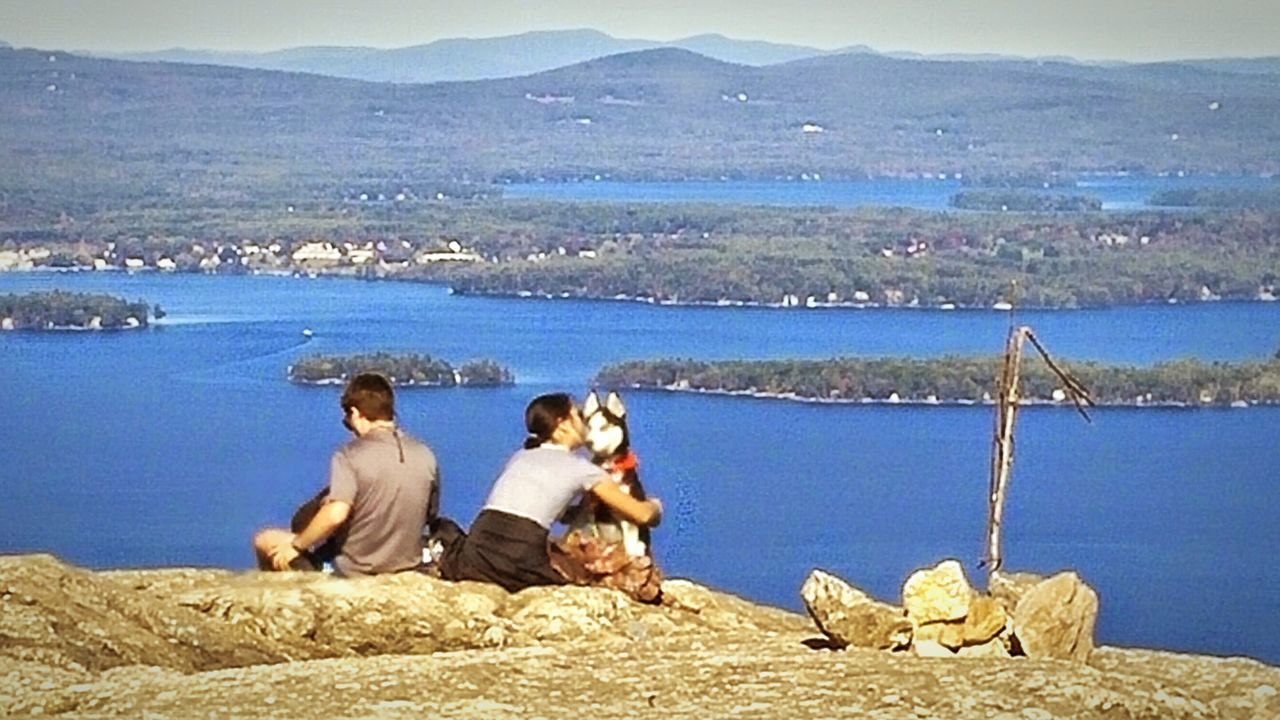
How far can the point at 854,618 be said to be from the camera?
6137mm

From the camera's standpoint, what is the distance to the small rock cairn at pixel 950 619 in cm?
614

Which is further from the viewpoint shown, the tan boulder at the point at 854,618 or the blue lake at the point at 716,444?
the blue lake at the point at 716,444

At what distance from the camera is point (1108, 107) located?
650 inches

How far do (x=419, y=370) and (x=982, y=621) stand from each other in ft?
28.6

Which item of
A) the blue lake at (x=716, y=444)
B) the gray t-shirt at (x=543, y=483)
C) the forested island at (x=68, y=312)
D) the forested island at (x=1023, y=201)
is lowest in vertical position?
the blue lake at (x=716, y=444)

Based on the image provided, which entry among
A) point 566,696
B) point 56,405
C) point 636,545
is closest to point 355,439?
point 636,545

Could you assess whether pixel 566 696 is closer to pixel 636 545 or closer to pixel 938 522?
pixel 636 545

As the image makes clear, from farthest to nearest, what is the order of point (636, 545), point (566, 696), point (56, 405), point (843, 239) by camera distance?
1. point (843, 239)
2. point (56, 405)
3. point (636, 545)
4. point (566, 696)

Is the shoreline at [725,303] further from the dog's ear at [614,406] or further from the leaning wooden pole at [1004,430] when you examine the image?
the dog's ear at [614,406]

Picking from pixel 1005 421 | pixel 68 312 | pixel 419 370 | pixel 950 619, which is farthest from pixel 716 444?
pixel 950 619

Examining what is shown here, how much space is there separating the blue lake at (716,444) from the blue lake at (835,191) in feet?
3.42

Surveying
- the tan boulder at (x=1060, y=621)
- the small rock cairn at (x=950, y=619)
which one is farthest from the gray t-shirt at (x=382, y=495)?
the tan boulder at (x=1060, y=621)

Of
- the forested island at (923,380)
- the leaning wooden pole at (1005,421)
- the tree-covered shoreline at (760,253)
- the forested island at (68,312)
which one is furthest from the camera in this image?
the tree-covered shoreline at (760,253)

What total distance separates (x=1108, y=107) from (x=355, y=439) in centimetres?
1093
